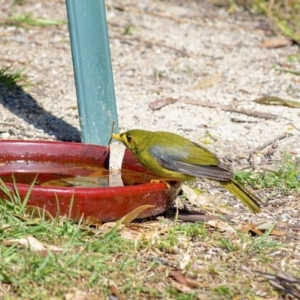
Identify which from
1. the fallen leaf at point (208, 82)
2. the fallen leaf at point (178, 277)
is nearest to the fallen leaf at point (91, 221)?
the fallen leaf at point (178, 277)

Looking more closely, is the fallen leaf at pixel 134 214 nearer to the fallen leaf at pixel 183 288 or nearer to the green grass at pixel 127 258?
the green grass at pixel 127 258

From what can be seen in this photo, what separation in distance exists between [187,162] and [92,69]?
1.14 m

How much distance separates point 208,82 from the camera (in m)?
8.02

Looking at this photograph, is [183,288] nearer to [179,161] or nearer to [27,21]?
[179,161]

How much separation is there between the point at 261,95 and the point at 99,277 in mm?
4051

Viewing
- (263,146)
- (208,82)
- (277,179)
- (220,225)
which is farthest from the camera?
(208,82)

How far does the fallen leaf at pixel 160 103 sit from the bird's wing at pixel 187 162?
1.93 meters

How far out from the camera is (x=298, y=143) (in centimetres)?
668

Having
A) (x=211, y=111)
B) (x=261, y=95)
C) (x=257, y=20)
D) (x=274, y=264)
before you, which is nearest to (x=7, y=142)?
(x=274, y=264)

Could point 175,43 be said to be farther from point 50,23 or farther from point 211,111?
point 211,111

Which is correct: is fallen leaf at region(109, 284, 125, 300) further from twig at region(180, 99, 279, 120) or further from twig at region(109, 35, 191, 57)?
twig at region(109, 35, 191, 57)

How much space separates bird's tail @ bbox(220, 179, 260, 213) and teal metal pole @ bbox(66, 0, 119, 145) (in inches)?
46.6

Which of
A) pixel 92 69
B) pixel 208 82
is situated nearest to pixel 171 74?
pixel 208 82

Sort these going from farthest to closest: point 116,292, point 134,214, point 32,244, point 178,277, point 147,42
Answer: point 147,42 → point 134,214 → point 32,244 → point 178,277 → point 116,292
